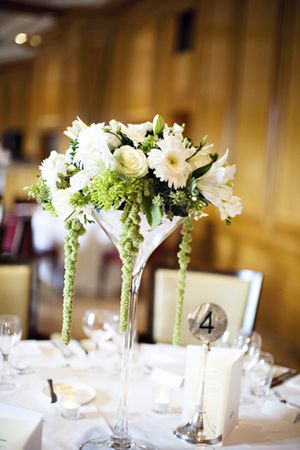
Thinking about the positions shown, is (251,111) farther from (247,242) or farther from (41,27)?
(41,27)

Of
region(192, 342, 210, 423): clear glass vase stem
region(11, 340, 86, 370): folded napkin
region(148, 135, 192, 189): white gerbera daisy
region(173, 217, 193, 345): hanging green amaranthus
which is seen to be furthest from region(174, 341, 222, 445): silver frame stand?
region(11, 340, 86, 370): folded napkin

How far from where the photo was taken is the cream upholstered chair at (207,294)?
8.15 feet

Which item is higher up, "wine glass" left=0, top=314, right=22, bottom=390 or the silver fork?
"wine glass" left=0, top=314, right=22, bottom=390

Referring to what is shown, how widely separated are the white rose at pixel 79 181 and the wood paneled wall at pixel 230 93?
3571 millimetres

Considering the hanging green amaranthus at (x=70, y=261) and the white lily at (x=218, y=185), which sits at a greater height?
the white lily at (x=218, y=185)

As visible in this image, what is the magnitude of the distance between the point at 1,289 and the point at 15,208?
4998 mm

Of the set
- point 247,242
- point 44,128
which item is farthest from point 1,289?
point 44,128

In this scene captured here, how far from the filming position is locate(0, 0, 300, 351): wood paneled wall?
187 inches

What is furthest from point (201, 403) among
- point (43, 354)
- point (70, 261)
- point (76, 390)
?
point (43, 354)

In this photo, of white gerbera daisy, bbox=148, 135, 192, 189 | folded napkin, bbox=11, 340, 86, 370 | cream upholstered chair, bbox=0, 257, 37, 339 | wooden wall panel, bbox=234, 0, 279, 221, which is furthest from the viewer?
wooden wall panel, bbox=234, 0, 279, 221

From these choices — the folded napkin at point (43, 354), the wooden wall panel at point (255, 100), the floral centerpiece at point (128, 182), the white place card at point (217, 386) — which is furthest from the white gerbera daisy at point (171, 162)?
the wooden wall panel at point (255, 100)

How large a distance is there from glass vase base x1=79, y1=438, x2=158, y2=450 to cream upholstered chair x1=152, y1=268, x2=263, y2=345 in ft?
3.86

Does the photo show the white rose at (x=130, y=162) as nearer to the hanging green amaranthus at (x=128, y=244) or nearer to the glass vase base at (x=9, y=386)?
the hanging green amaranthus at (x=128, y=244)

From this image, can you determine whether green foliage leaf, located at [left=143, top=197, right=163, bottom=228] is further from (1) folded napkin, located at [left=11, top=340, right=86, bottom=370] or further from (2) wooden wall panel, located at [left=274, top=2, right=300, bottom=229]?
(2) wooden wall panel, located at [left=274, top=2, right=300, bottom=229]
